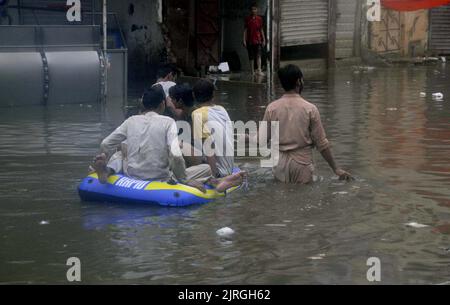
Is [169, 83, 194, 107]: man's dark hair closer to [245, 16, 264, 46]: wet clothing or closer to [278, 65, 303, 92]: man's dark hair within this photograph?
[278, 65, 303, 92]: man's dark hair

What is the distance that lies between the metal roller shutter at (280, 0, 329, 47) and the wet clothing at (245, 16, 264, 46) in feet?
4.17

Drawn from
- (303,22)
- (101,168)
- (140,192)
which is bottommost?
(140,192)

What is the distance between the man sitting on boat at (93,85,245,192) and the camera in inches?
319

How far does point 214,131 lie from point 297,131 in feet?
2.76

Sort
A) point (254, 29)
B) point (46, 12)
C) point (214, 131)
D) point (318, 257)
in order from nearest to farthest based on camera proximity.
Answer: point (318, 257) → point (214, 131) → point (46, 12) → point (254, 29)

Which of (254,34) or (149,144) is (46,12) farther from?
(149,144)

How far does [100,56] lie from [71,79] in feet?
2.61

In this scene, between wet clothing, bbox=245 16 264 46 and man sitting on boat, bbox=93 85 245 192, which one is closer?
man sitting on boat, bbox=93 85 245 192

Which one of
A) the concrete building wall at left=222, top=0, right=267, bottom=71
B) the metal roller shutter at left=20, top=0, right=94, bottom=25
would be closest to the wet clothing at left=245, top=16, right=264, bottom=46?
the concrete building wall at left=222, top=0, right=267, bottom=71

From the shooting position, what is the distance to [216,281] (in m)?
5.94

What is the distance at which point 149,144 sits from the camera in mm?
8133

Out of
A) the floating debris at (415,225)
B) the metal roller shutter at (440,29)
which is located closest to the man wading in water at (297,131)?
the floating debris at (415,225)

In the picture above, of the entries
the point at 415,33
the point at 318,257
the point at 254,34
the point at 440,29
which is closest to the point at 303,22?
the point at 254,34
